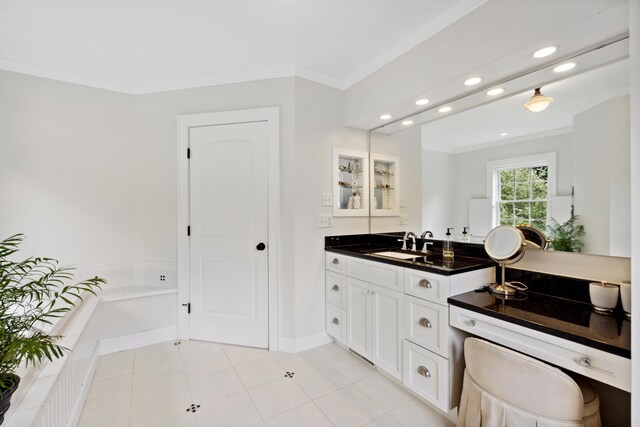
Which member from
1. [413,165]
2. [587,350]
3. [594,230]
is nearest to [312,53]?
[413,165]

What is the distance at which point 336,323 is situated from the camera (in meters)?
2.43

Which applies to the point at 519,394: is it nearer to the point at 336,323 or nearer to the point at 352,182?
the point at 336,323

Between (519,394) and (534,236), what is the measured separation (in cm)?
89

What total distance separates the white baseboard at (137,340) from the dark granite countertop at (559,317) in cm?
245

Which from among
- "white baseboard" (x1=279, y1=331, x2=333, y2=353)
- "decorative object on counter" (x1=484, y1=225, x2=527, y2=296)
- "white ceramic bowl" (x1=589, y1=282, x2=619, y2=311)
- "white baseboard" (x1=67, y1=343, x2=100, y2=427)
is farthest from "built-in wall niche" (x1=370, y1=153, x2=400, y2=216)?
"white baseboard" (x1=67, y1=343, x2=100, y2=427)

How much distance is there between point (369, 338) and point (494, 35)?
6.71 feet

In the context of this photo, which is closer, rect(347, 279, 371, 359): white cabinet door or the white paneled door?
rect(347, 279, 371, 359): white cabinet door

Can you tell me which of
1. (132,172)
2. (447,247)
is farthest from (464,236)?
(132,172)

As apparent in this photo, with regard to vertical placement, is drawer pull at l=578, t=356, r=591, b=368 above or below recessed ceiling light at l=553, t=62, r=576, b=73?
below

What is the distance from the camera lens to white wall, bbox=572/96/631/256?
1.28 m

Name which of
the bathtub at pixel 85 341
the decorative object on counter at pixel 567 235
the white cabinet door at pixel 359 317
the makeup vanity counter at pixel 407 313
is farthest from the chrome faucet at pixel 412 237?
the bathtub at pixel 85 341

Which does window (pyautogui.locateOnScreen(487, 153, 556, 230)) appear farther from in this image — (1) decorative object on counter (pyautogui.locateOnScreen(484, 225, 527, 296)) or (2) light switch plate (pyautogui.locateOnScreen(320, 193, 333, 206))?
(2) light switch plate (pyautogui.locateOnScreen(320, 193, 333, 206))

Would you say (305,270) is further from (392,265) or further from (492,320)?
(492,320)

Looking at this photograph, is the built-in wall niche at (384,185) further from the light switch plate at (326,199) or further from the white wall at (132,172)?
the light switch plate at (326,199)
